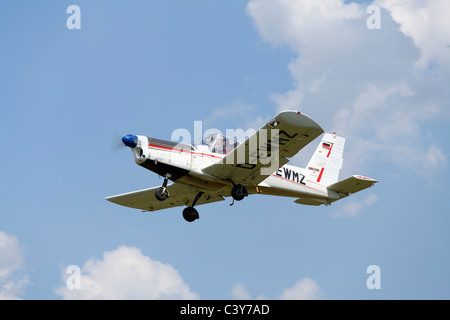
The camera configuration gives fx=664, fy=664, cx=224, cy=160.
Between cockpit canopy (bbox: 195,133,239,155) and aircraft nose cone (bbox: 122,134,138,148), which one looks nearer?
aircraft nose cone (bbox: 122,134,138,148)

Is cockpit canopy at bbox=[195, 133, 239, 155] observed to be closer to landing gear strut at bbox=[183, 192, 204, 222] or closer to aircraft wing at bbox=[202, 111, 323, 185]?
aircraft wing at bbox=[202, 111, 323, 185]

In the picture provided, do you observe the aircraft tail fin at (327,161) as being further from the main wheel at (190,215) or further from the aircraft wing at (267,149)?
the main wheel at (190,215)

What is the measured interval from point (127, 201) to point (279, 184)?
557 cm

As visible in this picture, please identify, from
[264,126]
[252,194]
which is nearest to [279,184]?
[252,194]

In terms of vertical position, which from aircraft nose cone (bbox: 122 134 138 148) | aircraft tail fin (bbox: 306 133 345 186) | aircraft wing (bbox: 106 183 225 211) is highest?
aircraft tail fin (bbox: 306 133 345 186)

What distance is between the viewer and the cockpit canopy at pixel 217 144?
64.3 ft

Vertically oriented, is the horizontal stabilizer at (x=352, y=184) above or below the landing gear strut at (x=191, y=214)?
above

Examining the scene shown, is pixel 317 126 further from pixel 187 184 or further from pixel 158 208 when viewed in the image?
pixel 158 208

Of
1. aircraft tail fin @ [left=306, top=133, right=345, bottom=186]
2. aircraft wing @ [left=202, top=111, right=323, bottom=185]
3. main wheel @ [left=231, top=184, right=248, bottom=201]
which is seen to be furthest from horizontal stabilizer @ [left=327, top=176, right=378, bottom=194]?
main wheel @ [left=231, top=184, right=248, bottom=201]

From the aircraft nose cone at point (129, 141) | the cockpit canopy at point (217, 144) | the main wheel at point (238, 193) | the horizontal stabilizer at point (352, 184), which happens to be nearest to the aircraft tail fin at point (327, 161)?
the horizontal stabilizer at point (352, 184)

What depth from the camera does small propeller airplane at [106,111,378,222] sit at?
18.0m

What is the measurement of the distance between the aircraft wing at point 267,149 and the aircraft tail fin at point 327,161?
9.33 ft

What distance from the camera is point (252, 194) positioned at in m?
20.7

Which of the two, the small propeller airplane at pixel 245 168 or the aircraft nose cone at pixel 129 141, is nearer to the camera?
the small propeller airplane at pixel 245 168
